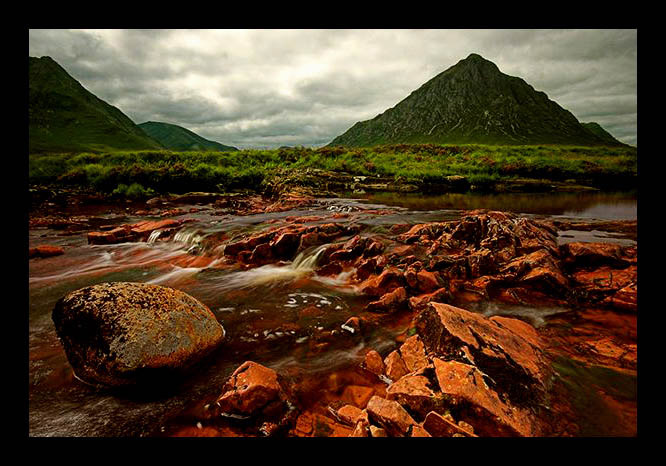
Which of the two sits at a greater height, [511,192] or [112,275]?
[511,192]

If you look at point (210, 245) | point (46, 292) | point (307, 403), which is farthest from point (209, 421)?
point (210, 245)

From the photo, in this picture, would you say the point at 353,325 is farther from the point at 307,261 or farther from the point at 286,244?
the point at 286,244

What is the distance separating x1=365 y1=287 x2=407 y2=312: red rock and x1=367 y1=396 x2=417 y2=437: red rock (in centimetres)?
287

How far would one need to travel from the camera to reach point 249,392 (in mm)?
2801

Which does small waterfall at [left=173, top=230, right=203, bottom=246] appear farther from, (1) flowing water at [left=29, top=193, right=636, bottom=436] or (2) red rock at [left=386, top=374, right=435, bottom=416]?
(2) red rock at [left=386, top=374, right=435, bottom=416]

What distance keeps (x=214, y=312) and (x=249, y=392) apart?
3.09 meters

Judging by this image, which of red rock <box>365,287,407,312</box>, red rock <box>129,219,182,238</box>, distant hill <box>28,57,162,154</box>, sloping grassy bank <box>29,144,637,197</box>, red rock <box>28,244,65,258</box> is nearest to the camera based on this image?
red rock <box>365,287,407,312</box>

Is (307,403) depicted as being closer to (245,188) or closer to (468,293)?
(468,293)

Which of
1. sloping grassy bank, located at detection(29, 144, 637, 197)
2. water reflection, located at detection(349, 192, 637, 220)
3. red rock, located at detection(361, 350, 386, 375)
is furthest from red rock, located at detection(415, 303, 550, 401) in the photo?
sloping grassy bank, located at detection(29, 144, 637, 197)

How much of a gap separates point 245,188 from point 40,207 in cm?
1313

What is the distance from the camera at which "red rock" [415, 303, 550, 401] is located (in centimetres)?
274

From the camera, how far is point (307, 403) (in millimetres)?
3123

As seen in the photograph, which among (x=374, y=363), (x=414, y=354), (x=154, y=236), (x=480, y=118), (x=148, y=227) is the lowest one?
(x=374, y=363)

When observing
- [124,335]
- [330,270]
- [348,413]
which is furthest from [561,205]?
[124,335]
